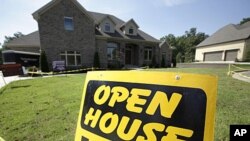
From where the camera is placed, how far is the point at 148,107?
47.4 inches

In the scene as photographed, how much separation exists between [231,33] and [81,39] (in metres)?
26.3

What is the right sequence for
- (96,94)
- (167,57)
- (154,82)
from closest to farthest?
(154,82)
(96,94)
(167,57)

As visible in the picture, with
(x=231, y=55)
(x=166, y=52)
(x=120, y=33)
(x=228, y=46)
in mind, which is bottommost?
(x=231, y=55)

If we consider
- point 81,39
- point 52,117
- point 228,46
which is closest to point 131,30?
point 81,39

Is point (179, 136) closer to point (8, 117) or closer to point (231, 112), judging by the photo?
point (231, 112)

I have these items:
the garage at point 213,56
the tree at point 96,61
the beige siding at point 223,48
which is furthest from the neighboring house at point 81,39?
the garage at point 213,56

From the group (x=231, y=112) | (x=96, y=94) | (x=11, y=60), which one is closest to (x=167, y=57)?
(x=11, y=60)

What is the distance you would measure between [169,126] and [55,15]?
18.1 m

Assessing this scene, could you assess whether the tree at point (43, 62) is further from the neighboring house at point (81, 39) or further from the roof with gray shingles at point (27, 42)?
the roof with gray shingles at point (27, 42)

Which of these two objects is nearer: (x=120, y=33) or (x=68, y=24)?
(x=68, y=24)

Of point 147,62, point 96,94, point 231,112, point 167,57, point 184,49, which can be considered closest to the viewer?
point 96,94

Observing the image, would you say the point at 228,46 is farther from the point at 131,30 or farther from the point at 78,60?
the point at 78,60

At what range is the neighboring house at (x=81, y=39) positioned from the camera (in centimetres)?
1627

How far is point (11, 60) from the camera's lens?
1627 cm
